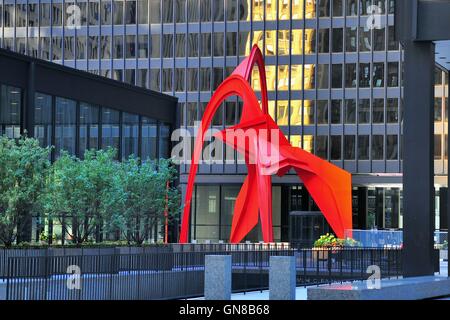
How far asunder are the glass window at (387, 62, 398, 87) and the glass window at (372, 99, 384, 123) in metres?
1.61

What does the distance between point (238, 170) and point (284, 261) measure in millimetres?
65552

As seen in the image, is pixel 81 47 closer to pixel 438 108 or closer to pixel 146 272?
pixel 438 108

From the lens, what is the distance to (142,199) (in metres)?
48.8

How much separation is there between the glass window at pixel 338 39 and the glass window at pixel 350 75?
5.02ft

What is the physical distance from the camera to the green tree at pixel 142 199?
157 feet

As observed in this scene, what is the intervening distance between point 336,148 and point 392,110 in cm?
552

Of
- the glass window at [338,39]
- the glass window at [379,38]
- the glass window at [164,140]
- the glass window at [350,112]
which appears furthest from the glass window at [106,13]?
the glass window at [164,140]

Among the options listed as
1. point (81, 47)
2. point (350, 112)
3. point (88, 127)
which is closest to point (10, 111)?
point (88, 127)

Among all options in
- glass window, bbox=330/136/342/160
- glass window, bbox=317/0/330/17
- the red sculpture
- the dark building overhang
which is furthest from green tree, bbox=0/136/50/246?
glass window, bbox=317/0/330/17

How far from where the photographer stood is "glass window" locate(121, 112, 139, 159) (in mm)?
58875

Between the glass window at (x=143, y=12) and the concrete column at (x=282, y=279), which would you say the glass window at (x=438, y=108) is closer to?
the glass window at (x=143, y=12)
